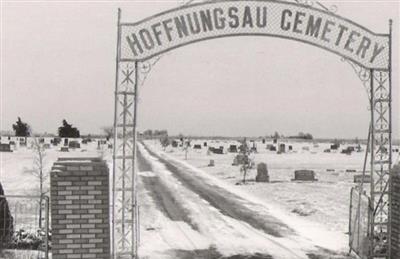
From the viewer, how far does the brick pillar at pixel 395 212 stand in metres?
9.08

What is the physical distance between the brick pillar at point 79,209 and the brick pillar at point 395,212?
16.2ft

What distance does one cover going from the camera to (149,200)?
19.8 meters

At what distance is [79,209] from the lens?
737 centimetres

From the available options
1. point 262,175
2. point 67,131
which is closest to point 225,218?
point 262,175

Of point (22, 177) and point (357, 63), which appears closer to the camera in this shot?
point (357, 63)

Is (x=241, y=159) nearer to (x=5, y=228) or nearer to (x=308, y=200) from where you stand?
(x=308, y=200)

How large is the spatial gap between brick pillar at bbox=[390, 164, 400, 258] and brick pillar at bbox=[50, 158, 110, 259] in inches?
194

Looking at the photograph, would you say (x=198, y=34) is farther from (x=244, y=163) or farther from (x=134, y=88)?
(x=244, y=163)

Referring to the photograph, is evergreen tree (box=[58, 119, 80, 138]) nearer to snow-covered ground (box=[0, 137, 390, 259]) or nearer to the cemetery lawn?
the cemetery lawn

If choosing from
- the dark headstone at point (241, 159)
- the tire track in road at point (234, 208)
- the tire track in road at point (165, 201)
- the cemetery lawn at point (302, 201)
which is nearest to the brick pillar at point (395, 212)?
the cemetery lawn at point (302, 201)

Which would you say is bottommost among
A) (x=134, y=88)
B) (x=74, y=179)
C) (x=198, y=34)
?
(x=74, y=179)

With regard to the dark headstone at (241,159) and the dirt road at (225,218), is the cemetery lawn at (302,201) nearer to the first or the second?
the dirt road at (225,218)

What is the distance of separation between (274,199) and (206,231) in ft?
25.3

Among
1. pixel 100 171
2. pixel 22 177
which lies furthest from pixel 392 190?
pixel 22 177
